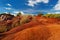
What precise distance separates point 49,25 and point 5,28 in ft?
5.93

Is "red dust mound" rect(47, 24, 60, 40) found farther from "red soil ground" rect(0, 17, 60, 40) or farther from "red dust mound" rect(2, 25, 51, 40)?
"red dust mound" rect(2, 25, 51, 40)

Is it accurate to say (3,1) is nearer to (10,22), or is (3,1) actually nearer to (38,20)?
(10,22)

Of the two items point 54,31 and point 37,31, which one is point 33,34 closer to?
point 37,31

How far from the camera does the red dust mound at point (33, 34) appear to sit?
9.13 metres

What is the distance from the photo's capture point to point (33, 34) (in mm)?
9203

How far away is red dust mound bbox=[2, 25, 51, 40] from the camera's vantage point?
9133 millimetres

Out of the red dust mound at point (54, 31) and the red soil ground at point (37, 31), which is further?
the red soil ground at point (37, 31)

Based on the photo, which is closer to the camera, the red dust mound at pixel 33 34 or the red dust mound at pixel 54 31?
the red dust mound at pixel 54 31

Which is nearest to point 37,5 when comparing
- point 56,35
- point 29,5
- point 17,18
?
point 29,5

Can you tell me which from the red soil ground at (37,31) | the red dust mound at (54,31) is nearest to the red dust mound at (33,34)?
the red soil ground at (37,31)

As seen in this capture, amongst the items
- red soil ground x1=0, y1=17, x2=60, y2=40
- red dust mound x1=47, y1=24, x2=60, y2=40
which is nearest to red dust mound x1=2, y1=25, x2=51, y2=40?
red soil ground x1=0, y1=17, x2=60, y2=40

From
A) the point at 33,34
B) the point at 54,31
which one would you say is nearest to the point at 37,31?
the point at 33,34

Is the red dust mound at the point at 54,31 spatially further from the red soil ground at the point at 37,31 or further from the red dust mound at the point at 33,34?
the red dust mound at the point at 33,34

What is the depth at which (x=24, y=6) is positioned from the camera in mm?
9883
